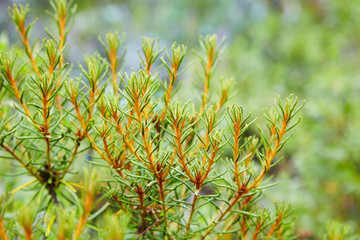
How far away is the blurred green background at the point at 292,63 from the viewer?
3.79ft

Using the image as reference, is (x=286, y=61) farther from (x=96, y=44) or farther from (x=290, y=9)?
(x=96, y=44)

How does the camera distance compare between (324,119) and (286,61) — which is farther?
(286,61)

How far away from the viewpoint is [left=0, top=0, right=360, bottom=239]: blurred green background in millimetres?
1154

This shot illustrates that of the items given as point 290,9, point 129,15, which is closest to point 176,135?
point 129,15

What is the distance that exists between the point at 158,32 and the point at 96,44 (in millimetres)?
449

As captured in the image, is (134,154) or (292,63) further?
(292,63)

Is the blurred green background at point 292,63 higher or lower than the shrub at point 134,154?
higher

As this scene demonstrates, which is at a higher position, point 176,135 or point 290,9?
point 290,9

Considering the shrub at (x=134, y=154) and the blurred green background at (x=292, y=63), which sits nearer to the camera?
the shrub at (x=134, y=154)

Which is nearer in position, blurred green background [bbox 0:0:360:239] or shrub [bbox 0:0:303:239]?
shrub [bbox 0:0:303:239]

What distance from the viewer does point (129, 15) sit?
2715 millimetres

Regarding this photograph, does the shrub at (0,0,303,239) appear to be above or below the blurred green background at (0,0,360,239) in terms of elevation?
below

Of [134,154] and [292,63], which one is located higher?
[292,63]

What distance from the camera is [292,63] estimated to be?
2.02 metres
